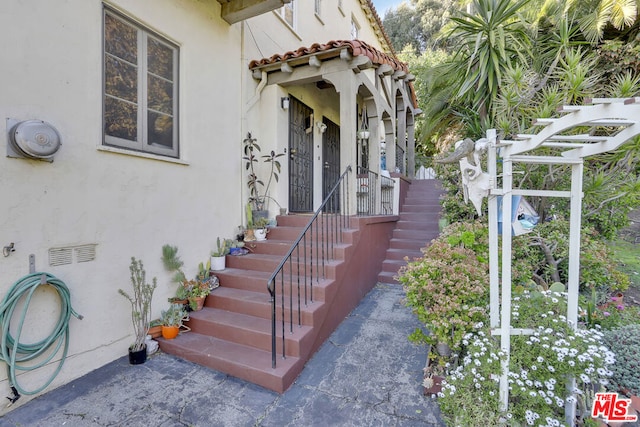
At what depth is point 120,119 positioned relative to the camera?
3.12 meters

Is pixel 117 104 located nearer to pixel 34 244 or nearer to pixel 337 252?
pixel 34 244

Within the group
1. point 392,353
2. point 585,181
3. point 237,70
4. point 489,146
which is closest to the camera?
point 489,146

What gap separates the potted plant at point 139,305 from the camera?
2.98 meters

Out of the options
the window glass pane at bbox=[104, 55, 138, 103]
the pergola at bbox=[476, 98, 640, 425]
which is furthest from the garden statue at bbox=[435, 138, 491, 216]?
the window glass pane at bbox=[104, 55, 138, 103]

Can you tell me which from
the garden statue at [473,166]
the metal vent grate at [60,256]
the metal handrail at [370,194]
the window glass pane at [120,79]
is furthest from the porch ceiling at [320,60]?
the metal vent grate at [60,256]

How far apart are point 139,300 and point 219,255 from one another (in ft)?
3.96

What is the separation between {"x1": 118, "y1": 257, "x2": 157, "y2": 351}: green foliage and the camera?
3025 mm

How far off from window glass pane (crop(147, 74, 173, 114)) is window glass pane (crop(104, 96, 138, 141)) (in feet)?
0.87

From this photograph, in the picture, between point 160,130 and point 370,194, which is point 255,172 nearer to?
point 160,130

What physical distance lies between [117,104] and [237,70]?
81.7 inches

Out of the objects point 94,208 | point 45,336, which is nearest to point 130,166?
point 94,208

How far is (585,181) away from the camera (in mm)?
3752

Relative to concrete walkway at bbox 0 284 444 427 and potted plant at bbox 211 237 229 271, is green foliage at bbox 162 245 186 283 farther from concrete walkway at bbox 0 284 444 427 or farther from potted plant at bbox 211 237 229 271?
concrete walkway at bbox 0 284 444 427

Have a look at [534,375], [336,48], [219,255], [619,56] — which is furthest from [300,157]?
[619,56]
